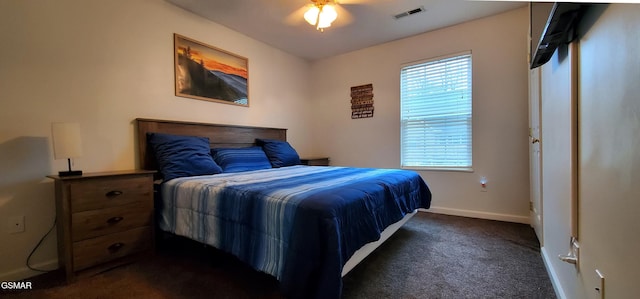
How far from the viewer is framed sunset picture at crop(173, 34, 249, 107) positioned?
109 inches

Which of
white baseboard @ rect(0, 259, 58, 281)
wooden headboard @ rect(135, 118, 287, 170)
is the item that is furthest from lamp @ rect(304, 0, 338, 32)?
white baseboard @ rect(0, 259, 58, 281)

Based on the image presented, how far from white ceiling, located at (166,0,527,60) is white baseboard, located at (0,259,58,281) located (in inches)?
101

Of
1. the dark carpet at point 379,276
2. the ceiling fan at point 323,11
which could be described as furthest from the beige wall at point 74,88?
the ceiling fan at point 323,11

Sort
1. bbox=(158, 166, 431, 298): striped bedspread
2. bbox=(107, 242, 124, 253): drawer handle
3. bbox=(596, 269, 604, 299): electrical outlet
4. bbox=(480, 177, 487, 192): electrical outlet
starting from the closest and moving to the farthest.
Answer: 1. bbox=(596, 269, 604, 299): electrical outlet
2. bbox=(158, 166, 431, 298): striped bedspread
3. bbox=(107, 242, 124, 253): drawer handle
4. bbox=(480, 177, 487, 192): electrical outlet

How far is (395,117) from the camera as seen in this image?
371 centimetres

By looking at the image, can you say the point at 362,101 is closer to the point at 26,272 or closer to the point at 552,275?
the point at 552,275

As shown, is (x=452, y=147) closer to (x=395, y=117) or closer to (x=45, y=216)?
(x=395, y=117)

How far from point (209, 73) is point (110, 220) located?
6.04ft

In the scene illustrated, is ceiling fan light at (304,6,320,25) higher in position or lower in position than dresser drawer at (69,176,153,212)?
higher

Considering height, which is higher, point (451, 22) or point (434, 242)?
point (451, 22)

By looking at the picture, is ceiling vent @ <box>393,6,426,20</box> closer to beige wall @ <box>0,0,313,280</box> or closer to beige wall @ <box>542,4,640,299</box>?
beige wall @ <box>542,4,640,299</box>

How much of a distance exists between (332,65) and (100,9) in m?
3.00

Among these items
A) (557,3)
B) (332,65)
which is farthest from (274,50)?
(557,3)

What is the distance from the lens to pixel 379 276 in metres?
1.73
